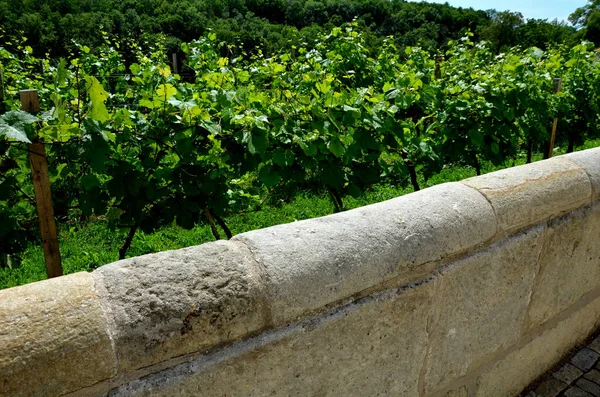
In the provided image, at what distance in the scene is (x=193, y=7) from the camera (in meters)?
27.6

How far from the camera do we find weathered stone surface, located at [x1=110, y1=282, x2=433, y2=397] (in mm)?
1077

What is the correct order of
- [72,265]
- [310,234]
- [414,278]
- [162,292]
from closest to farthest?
[162,292] < [310,234] < [414,278] < [72,265]

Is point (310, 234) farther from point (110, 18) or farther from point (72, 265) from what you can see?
point (110, 18)

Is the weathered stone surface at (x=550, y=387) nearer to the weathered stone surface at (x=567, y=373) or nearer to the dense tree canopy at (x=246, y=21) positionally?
the weathered stone surface at (x=567, y=373)

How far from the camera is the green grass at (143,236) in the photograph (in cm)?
332

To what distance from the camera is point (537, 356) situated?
209cm

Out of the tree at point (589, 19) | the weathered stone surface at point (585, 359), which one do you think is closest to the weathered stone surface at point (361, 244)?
the weathered stone surface at point (585, 359)

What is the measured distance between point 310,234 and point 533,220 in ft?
2.89

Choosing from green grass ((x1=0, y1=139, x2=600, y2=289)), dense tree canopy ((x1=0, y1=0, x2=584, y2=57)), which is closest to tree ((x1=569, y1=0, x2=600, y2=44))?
dense tree canopy ((x1=0, y1=0, x2=584, y2=57))

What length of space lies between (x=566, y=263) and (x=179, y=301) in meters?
1.59

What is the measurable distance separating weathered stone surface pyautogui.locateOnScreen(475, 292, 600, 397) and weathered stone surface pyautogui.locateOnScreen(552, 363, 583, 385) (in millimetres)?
42

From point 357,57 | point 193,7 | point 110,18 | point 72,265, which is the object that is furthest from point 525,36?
point 72,265

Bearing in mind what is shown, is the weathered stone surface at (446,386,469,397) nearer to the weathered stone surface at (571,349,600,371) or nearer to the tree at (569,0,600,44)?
the weathered stone surface at (571,349,600,371)

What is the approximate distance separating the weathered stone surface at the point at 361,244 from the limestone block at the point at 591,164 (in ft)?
2.17
